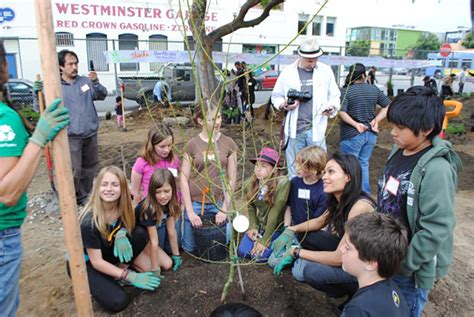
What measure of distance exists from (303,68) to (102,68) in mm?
16929

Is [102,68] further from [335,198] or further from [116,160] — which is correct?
[335,198]

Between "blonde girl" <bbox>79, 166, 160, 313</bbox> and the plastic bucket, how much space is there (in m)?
0.49

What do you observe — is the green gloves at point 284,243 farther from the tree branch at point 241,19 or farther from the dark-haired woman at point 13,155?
the tree branch at point 241,19

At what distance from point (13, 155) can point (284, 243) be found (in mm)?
1768

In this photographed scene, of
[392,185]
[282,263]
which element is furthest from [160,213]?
[392,185]

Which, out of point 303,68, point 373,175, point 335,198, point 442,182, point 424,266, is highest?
point 303,68

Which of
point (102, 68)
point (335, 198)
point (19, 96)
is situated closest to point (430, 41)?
point (102, 68)

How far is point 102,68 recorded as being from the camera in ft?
61.1

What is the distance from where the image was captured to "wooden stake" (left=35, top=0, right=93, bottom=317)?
1.44 meters

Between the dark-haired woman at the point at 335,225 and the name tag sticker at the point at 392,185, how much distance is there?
21cm

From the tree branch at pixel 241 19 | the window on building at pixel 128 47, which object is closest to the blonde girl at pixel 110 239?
the tree branch at pixel 241 19

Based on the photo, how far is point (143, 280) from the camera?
2.45 meters

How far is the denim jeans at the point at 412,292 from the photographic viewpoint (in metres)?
1.95

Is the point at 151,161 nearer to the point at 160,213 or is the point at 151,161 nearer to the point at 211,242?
the point at 160,213
